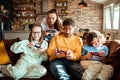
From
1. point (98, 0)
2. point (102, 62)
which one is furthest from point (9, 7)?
point (102, 62)

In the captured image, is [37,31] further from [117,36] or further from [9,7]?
[9,7]

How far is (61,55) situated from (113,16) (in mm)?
5012

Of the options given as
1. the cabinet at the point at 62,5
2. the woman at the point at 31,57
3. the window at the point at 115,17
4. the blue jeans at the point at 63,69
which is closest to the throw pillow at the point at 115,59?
the blue jeans at the point at 63,69

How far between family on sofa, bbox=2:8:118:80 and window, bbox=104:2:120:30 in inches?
151

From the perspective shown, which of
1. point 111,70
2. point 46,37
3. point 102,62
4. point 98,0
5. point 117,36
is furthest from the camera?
point 98,0

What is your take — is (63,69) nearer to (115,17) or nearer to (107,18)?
(115,17)

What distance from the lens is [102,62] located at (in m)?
2.71

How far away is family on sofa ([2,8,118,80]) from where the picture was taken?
2.53 metres

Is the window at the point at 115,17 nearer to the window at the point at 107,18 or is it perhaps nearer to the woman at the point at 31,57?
the window at the point at 107,18

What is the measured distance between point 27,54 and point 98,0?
6.03 m

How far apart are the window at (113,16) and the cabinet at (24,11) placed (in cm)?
298

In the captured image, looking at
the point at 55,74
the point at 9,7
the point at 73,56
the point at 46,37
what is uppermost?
the point at 9,7

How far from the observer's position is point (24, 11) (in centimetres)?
868

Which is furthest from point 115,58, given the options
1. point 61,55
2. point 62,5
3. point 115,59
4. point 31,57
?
point 62,5
